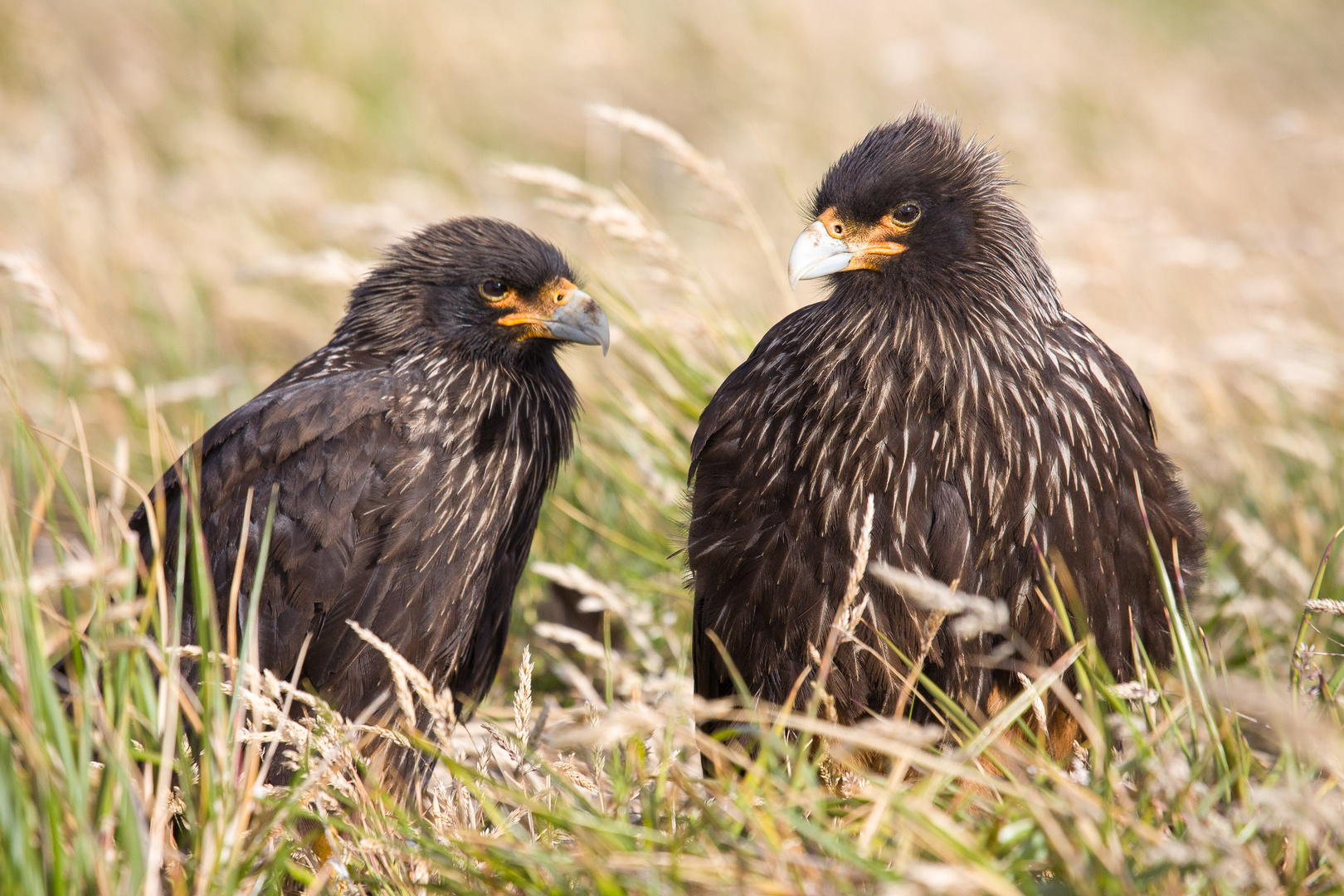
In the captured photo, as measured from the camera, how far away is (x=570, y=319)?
351cm

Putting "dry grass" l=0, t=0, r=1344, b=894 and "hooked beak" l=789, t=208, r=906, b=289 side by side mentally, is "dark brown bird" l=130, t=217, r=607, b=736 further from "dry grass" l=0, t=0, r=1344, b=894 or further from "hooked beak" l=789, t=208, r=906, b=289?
"hooked beak" l=789, t=208, r=906, b=289

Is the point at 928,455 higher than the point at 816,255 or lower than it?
lower

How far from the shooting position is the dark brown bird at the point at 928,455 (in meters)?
2.82

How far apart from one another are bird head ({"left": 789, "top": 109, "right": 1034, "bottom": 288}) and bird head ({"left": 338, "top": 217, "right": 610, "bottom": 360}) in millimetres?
824

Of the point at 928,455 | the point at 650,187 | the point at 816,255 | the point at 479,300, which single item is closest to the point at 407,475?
the point at 479,300

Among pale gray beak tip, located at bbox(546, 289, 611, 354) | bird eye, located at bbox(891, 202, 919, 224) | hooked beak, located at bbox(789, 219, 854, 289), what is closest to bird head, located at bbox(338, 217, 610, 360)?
pale gray beak tip, located at bbox(546, 289, 611, 354)

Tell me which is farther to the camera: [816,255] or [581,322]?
[581,322]

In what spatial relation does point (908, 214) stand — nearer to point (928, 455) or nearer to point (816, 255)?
point (816, 255)

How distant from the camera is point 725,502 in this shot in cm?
304

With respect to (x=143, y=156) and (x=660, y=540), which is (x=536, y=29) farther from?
(x=660, y=540)

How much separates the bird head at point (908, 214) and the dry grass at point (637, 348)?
2.99 ft

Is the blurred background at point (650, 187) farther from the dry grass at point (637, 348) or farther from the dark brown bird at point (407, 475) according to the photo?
the dark brown bird at point (407, 475)

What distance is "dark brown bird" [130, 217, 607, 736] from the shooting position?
3.20 m

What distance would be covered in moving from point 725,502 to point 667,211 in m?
5.44
